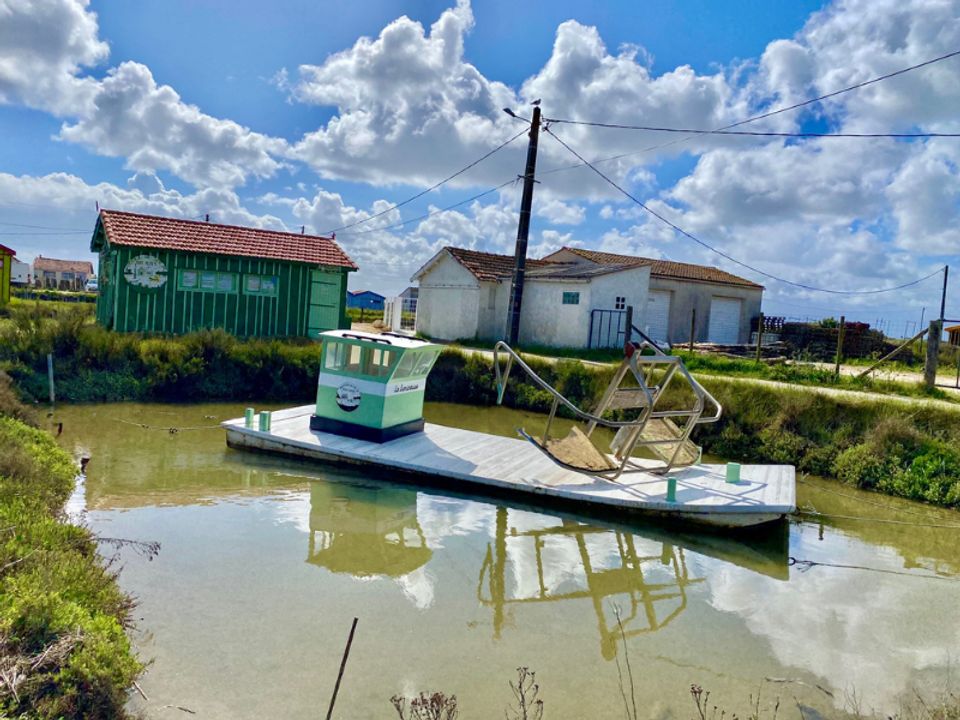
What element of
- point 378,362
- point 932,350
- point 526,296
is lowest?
point 378,362

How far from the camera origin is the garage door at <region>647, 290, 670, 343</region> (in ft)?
87.6

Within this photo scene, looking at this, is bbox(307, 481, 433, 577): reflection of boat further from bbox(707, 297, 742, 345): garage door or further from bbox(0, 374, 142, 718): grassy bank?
bbox(707, 297, 742, 345): garage door

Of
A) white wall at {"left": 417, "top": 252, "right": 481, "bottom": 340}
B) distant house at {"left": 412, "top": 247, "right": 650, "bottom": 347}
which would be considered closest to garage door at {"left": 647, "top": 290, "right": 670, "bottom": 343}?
distant house at {"left": 412, "top": 247, "right": 650, "bottom": 347}

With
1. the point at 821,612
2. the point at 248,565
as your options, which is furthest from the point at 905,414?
the point at 248,565

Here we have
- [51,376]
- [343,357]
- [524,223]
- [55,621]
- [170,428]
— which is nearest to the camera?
[55,621]

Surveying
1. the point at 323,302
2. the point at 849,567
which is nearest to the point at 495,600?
the point at 849,567

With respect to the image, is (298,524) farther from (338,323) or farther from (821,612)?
(338,323)

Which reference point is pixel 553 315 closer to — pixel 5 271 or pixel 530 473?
pixel 530 473

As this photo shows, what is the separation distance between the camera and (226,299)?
69.4 ft

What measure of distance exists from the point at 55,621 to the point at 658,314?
967 inches

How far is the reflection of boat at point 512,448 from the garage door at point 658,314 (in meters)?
15.7

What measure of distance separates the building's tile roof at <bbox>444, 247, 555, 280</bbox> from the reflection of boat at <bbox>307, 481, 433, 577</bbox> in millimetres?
Answer: 16079

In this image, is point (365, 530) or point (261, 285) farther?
point (261, 285)

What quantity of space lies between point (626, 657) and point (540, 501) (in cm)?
409
